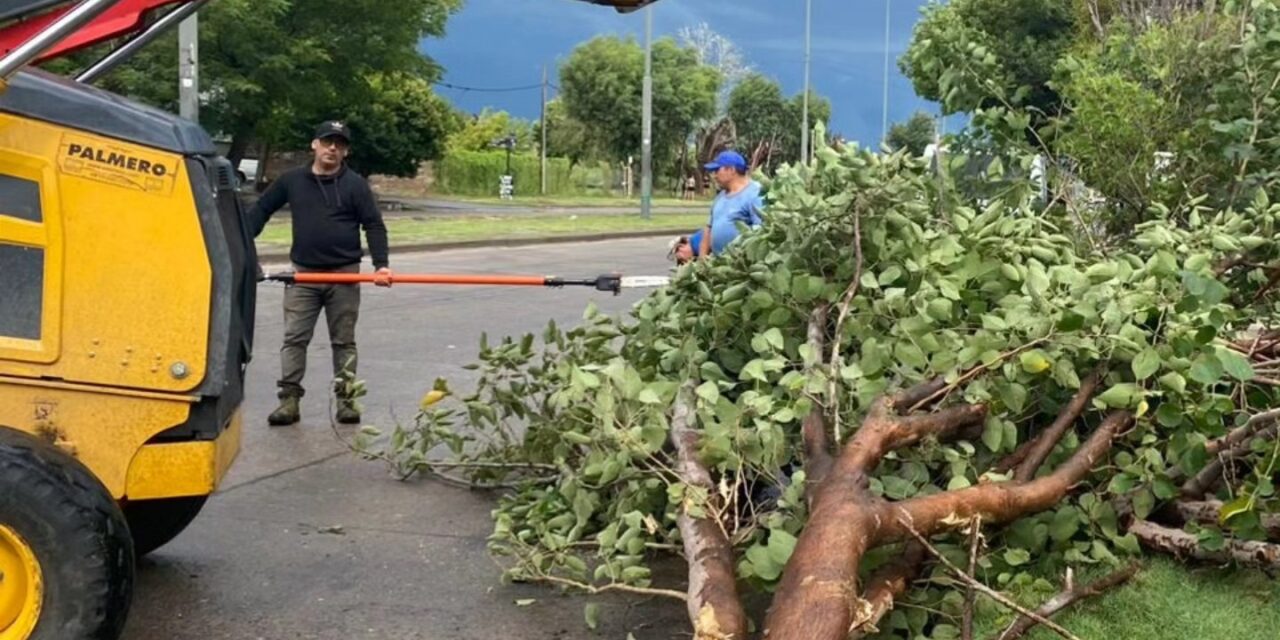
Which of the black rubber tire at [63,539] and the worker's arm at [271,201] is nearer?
the black rubber tire at [63,539]

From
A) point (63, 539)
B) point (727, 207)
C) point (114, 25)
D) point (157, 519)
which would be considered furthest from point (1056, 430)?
point (114, 25)

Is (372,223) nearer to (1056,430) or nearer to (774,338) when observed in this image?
(774,338)

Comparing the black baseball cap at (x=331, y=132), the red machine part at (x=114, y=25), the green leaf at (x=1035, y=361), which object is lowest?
the green leaf at (x=1035, y=361)

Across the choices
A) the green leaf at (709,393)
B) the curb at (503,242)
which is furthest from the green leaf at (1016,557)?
the curb at (503,242)

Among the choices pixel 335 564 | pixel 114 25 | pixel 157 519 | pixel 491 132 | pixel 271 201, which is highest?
pixel 491 132

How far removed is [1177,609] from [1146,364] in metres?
0.81

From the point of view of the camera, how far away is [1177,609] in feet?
14.2

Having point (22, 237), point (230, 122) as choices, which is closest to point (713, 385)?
point (22, 237)

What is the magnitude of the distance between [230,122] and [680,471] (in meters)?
33.1

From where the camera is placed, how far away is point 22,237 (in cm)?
405

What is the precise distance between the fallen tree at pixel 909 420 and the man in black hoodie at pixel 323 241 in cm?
287

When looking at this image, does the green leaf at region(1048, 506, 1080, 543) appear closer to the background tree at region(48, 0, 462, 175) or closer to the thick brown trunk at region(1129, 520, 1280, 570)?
the thick brown trunk at region(1129, 520, 1280, 570)

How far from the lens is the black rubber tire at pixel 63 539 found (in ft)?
12.5

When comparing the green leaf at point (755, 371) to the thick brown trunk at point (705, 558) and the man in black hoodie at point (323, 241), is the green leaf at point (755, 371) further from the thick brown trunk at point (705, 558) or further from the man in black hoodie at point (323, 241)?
the man in black hoodie at point (323, 241)
